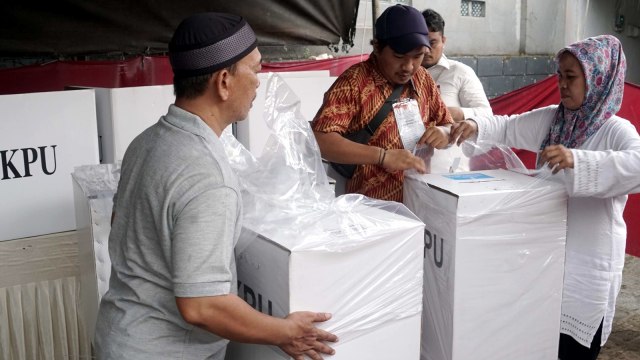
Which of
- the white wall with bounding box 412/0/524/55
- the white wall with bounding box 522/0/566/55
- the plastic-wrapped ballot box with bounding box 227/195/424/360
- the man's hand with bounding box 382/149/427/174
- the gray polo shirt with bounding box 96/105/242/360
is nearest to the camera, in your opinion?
the gray polo shirt with bounding box 96/105/242/360

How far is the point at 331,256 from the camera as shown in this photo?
1.08 meters

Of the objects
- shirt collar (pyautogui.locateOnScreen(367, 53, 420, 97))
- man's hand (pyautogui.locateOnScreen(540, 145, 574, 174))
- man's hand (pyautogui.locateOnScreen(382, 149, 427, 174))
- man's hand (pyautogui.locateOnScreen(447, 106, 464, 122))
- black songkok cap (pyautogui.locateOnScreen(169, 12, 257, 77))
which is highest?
black songkok cap (pyautogui.locateOnScreen(169, 12, 257, 77))

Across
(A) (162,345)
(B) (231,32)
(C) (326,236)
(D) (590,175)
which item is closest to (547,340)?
(D) (590,175)

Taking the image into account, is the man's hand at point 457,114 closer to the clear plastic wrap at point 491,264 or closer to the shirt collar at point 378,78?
the shirt collar at point 378,78

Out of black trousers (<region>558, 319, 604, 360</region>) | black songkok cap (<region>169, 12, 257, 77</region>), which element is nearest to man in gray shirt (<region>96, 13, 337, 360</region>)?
black songkok cap (<region>169, 12, 257, 77</region>)

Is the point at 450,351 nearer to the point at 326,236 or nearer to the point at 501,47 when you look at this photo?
the point at 326,236

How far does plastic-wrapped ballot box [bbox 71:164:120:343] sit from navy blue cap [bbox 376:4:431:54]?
886 mm

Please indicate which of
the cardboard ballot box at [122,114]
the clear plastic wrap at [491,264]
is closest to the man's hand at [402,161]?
the clear plastic wrap at [491,264]

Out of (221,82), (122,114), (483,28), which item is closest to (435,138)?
(221,82)

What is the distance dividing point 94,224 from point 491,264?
1051 mm

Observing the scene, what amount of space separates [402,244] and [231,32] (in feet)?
1.67

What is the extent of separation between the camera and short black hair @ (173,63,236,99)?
104 centimetres

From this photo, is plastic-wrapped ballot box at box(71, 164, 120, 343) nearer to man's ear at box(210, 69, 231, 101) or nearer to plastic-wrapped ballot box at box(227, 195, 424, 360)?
plastic-wrapped ballot box at box(227, 195, 424, 360)

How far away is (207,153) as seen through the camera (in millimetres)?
1001
